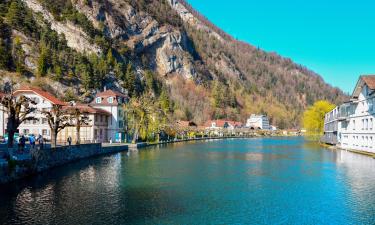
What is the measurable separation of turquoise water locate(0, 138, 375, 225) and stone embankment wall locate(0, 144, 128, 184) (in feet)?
3.60

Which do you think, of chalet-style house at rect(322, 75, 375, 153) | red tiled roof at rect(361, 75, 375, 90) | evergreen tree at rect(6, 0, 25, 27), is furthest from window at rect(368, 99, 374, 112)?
evergreen tree at rect(6, 0, 25, 27)

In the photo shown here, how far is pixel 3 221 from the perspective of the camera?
18.8m

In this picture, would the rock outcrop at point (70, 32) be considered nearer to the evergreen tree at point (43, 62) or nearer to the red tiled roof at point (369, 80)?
the evergreen tree at point (43, 62)

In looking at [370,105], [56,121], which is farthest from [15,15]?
[370,105]

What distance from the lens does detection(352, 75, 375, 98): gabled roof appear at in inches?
2143

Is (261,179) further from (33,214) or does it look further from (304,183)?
(33,214)

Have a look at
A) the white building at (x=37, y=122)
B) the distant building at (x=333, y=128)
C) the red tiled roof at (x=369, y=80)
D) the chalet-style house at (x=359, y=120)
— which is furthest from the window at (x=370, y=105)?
the white building at (x=37, y=122)

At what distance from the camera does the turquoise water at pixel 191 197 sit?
19.9 metres

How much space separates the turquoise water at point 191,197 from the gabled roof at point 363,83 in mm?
20555

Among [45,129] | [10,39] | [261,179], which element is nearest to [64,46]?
[10,39]

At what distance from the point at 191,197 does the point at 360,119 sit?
4617cm

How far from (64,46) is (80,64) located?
1521 centimetres

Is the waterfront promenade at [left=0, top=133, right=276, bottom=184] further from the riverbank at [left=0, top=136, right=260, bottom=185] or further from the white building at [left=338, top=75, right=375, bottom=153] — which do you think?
the white building at [left=338, top=75, right=375, bottom=153]

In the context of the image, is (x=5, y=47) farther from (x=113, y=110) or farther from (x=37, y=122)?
(x=113, y=110)
